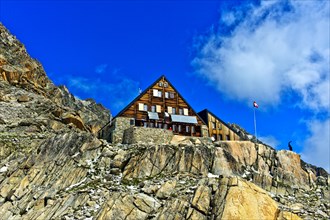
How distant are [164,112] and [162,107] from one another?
995mm

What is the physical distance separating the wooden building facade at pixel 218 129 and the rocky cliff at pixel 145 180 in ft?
22.2

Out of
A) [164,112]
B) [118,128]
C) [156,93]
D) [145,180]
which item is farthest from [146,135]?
[145,180]

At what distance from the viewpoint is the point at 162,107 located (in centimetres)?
6700

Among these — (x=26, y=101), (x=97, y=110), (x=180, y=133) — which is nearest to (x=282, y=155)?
(x=180, y=133)

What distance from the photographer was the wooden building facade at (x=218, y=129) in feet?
227

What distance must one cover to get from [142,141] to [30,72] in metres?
47.7

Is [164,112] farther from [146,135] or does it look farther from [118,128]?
[118,128]

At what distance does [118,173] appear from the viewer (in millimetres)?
45344

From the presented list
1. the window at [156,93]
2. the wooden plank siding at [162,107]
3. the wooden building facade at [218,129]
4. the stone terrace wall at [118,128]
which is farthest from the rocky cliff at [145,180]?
the window at [156,93]

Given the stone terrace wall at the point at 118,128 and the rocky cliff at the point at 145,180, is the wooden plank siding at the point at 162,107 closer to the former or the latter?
the stone terrace wall at the point at 118,128

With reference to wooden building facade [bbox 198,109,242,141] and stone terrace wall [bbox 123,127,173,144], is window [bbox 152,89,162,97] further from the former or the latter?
wooden building facade [bbox 198,109,242,141]

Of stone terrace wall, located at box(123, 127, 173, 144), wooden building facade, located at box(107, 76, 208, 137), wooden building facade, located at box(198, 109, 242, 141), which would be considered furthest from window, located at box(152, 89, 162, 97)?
wooden building facade, located at box(198, 109, 242, 141)

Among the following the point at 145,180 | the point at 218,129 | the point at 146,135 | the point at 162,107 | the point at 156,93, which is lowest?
the point at 145,180

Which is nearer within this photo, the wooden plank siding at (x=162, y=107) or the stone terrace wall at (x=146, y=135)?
the stone terrace wall at (x=146, y=135)
